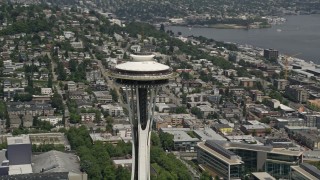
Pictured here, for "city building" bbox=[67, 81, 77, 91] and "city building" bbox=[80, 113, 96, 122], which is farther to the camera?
"city building" bbox=[67, 81, 77, 91]

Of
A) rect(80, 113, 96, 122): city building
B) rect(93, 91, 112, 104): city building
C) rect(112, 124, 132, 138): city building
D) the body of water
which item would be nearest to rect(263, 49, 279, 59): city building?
the body of water

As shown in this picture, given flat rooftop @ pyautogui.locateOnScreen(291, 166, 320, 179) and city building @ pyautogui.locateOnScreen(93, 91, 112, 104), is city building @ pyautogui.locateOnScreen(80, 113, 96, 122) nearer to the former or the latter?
city building @ pyautogui.locateOnScreen(93, 91, 112, 104)

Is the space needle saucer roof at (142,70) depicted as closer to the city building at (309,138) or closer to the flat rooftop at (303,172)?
the flat rooftop at (303,172)

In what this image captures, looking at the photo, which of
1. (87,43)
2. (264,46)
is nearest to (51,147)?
(87,43)

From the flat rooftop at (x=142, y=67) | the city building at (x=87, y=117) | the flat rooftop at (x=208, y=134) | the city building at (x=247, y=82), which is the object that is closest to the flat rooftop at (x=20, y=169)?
the flat rooftop at (x=142, y=67)

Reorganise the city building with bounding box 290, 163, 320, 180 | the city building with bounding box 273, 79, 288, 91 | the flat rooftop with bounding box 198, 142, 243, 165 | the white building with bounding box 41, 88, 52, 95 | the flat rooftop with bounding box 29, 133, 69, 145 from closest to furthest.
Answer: the city building with bounding box 290, 163, 320, 180 → the flat rooftop with bounding box 198, 142, 243, 165 → the flat rooftop with bounding box 29, 133, 69, 145 → the white building with bounding box 41, 88, 52, 95 → the city building with bounding box 273, 79, 288, 91

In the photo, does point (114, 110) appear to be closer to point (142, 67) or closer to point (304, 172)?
point (304, 172)

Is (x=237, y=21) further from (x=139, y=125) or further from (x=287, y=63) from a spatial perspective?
(x=139, y=125)

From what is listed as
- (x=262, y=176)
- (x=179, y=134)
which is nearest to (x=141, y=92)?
(x=262, y=176)
